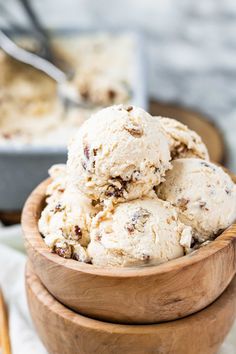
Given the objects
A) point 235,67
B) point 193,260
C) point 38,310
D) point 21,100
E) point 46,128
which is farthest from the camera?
point 235,67

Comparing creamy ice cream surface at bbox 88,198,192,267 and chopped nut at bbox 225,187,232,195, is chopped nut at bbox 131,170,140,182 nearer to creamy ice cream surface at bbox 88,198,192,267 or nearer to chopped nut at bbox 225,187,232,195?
creamy ice cream surface at bbox 88,198,192,267

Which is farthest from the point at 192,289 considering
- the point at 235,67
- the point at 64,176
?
the point at 235,67

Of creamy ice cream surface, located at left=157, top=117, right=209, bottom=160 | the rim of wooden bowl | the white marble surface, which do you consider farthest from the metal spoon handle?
the rim of wooden bowl

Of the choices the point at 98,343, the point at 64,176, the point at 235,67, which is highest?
the point at 235,67

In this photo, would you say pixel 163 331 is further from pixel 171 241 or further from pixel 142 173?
pixel 142 173

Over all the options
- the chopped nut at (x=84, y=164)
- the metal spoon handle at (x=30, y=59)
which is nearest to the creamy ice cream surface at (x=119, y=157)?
the chopped nut at (x=84, y=164)

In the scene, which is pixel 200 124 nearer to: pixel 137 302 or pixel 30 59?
pixel 30 59
